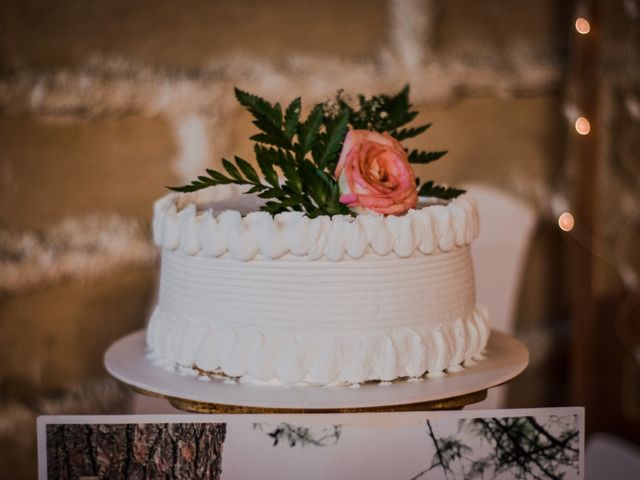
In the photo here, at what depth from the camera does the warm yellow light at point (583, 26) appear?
219 centimetres

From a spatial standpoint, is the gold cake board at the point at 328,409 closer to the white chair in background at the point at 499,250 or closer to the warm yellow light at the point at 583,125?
the white chair in background at the point at 499,250

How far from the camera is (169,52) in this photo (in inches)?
80.4

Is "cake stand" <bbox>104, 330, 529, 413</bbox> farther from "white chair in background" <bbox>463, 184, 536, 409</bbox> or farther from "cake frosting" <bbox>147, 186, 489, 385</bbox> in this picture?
"white chair in background" <bbox>463, 184, 536, 409</bbox>

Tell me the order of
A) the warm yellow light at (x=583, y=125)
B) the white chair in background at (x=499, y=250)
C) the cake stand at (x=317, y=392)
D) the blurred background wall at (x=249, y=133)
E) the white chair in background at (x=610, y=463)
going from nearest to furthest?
the cake stand at (x=317, y=392) < the white chair in background at (x=610, y=463) < the blurred background wall at (x=249, y=133) < the white chair in background at (x=499, y=250) < the warm yellow light at (x=583, y=125)

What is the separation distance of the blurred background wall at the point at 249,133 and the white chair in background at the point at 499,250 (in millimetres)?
189

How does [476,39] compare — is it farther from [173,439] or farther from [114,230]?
[173,439]

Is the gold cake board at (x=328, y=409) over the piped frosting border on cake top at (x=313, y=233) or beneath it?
beneath

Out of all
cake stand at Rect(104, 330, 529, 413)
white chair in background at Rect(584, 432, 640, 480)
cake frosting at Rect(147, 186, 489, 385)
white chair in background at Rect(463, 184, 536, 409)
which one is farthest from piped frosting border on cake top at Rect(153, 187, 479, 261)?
white chair in background at Rect(463, 184, 536, 409)

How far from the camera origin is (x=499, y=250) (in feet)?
7.13

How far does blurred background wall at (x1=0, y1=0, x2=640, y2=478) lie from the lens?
6.22 ft

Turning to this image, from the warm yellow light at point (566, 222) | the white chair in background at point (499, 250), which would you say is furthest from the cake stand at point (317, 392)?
the warm yellow light at point (566, 222)

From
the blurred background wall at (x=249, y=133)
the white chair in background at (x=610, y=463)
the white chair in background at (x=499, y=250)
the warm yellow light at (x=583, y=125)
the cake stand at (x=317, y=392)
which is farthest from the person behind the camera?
the warm yellow light at (x=583, y=125)

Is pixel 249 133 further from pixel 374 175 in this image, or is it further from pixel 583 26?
pixel 374 175

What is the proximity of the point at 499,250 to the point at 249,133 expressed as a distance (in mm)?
687
